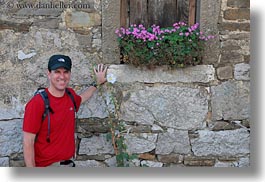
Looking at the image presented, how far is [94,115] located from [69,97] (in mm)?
251

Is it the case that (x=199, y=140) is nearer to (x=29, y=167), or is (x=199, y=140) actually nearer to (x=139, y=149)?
(x=139, y=149)

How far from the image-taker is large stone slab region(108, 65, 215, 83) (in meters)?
2.90

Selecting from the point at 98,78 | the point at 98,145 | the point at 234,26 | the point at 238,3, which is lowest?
the point at 98,145

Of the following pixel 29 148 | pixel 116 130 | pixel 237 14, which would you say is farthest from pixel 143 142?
pixel 237 14

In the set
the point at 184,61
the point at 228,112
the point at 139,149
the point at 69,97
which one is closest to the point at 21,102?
the point at 69,97

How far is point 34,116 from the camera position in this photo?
256 centimetres

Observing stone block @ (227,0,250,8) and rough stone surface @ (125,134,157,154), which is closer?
stone block @ (227,0,250,8)

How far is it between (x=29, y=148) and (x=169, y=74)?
0.97 metres

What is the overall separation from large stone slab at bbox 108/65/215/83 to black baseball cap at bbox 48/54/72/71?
1.27 ft

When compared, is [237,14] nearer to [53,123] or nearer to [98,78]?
[98,78]

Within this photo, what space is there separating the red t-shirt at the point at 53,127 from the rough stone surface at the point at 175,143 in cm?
57

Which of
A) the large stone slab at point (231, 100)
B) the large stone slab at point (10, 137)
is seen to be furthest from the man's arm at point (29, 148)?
the large stone slab at point (231, 100)

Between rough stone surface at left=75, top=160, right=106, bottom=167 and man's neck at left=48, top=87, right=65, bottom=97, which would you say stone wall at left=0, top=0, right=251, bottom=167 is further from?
man's neck at left=48, top=87, right=65, bottom=97

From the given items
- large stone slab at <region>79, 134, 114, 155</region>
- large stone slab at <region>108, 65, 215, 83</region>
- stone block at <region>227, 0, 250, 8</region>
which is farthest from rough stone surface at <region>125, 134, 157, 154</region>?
stone block at <region>227, 0, 250, 8</region>
